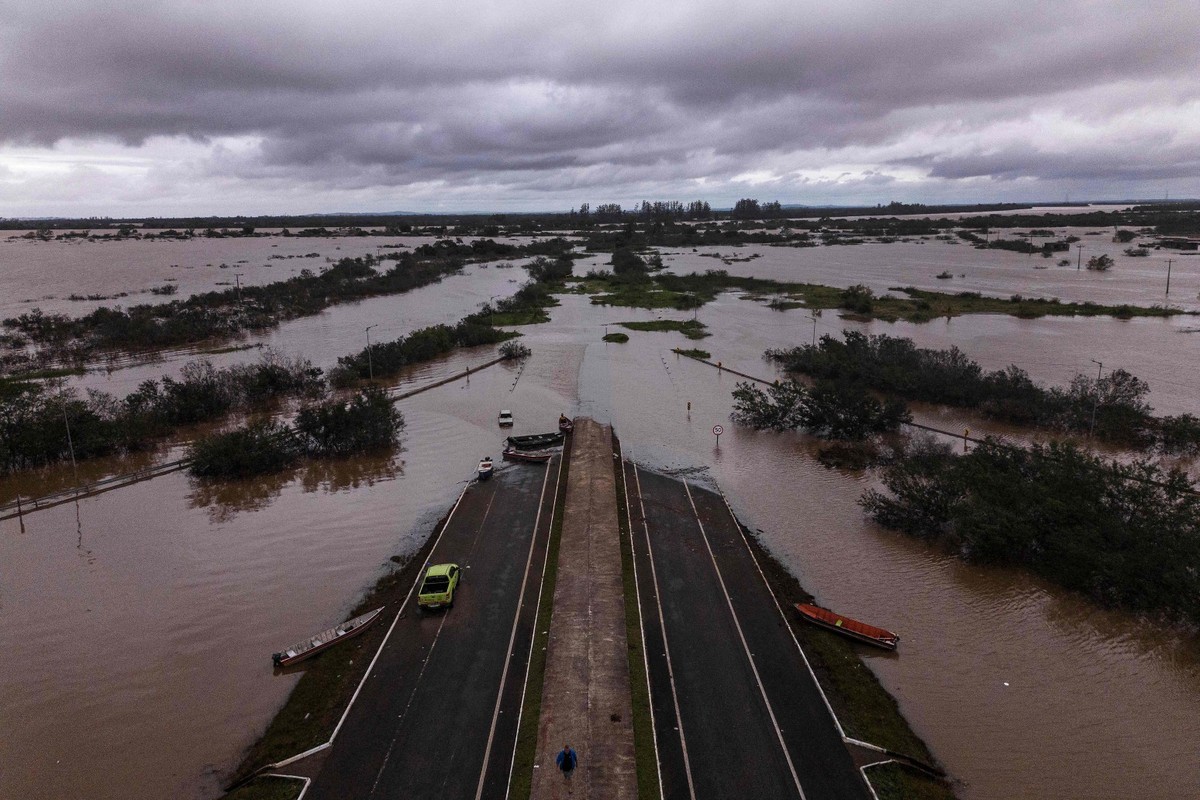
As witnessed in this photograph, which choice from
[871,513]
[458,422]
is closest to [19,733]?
[458,422]

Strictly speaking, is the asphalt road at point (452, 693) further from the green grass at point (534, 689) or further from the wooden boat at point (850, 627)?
the wooden boat at point (850, 627)

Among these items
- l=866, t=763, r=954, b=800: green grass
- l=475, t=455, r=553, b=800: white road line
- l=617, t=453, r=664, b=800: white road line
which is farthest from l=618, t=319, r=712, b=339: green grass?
l=866, t=763, r=954, b=800: green grass

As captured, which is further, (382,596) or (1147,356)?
(1147,356)

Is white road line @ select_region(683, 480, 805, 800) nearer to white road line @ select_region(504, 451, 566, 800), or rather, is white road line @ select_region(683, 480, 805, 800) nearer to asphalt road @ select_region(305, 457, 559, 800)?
white road line @ select_region(504, 451, 566, 800)

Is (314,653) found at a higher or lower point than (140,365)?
lower

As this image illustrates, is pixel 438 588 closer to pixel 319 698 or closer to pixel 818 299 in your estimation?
pixel 319 698

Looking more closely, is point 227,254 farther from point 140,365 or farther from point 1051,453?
point 1051,453

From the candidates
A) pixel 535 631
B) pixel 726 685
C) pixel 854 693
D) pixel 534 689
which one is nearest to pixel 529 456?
pixel 535 631
